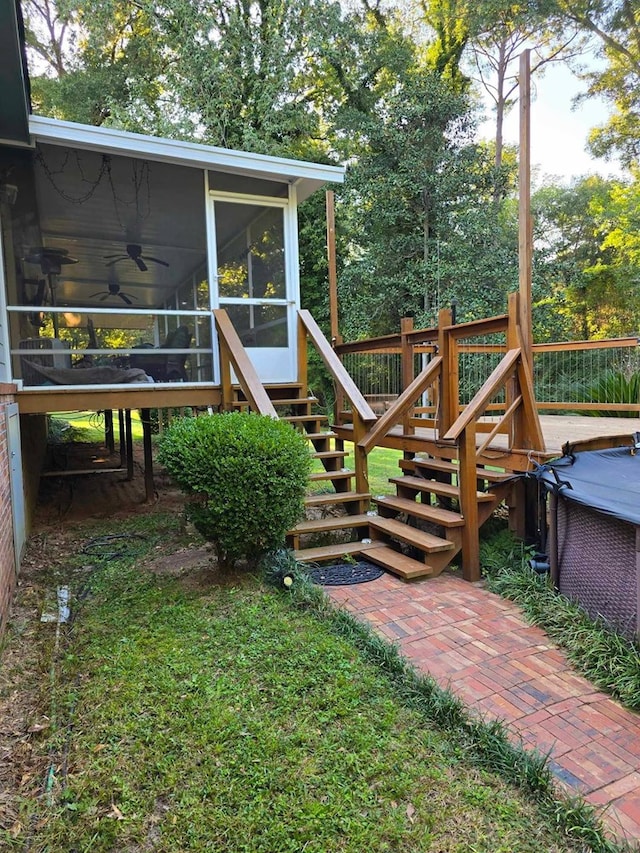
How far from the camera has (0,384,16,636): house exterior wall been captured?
3.13 meters

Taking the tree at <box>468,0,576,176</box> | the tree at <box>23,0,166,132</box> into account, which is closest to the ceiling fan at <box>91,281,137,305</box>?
the tree at <box>23,0,166,132</box>

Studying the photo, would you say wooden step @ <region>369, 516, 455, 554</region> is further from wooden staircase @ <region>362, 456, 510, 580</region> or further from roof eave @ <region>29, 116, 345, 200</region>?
roof eave @ <region>29, 116, 345, 200</region>

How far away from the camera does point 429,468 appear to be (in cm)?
488

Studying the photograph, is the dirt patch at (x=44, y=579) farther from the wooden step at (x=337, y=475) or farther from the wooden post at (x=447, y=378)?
the wooden post at (x=447, y=378)

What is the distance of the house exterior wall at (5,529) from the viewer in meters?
3.13

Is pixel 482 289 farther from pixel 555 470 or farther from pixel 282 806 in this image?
pixel 282 806

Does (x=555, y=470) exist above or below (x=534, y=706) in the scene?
above

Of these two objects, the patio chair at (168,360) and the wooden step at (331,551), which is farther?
the patio chair at (168,360)

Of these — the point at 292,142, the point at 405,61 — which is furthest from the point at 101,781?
the point at 405,61

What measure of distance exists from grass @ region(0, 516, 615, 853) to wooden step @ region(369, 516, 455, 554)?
3.63 feet

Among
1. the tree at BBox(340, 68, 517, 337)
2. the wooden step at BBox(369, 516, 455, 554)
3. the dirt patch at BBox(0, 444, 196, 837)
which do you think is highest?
the tree at BBox(340, 68, 517, 337)

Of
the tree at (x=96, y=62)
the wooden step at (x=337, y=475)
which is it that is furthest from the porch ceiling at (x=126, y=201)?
the tree at (x=96, y=62)

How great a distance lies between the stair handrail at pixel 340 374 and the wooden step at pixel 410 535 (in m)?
0.88

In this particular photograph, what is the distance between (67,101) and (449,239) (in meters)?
11.1
